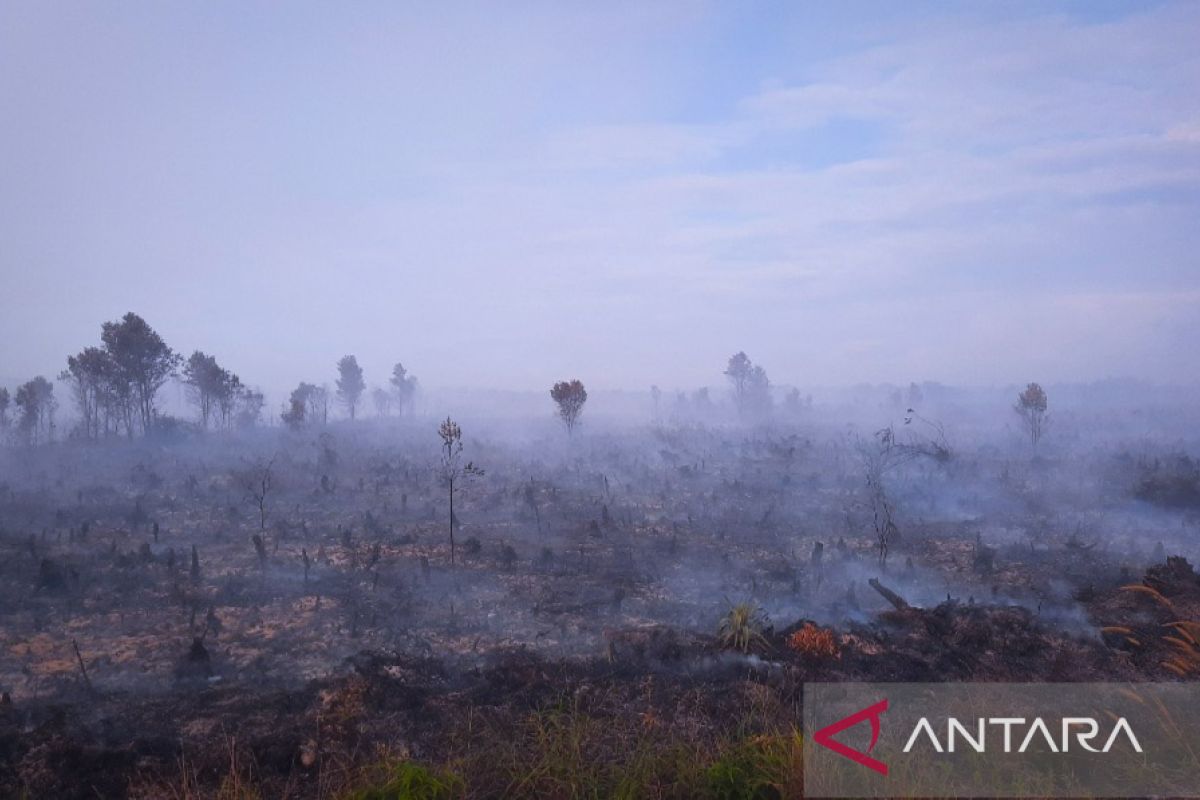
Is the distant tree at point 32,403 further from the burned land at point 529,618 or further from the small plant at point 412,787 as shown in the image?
the small plant at point 412,787

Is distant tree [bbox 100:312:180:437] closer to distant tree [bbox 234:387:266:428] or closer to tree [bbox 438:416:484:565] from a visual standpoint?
distant tree [bbox 234:387:266:428]

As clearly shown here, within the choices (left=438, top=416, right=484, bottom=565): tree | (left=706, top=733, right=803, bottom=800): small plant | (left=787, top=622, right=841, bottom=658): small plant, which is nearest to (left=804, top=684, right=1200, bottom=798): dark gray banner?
(left=706, top=733, right=803, bottom=800): small plant

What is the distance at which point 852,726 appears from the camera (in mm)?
5969

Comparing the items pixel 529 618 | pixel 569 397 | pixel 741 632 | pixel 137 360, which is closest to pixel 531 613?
pixel 529 618

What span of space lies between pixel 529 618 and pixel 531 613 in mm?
227

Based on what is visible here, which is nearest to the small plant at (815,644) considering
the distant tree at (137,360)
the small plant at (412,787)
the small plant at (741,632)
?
the small plant at (741,632)

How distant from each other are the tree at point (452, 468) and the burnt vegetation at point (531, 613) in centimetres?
19

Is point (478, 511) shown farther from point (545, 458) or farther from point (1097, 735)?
point (1097, 735)

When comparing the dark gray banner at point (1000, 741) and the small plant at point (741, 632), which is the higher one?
the dark gray banner at point (1000, 741)

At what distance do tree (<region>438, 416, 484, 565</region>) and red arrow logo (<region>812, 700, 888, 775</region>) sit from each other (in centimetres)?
830

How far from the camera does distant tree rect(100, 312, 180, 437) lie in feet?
117

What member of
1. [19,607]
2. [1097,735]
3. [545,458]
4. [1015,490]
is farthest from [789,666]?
[545,458]

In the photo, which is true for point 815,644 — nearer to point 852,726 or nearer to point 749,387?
point 852,726

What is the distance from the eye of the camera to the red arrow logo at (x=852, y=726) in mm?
4383
